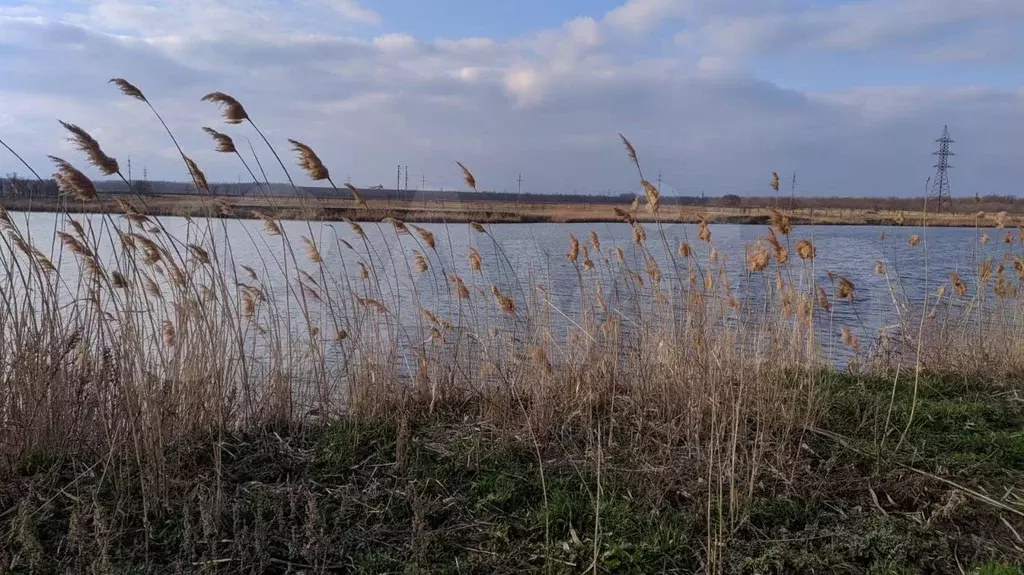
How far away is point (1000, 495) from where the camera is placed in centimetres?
360

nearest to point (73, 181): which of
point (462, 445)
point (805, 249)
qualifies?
point (462, 445)

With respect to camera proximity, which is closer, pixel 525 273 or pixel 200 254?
pixel 200 254

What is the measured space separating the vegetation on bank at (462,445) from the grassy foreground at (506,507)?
1 cm

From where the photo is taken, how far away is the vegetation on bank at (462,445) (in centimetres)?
305

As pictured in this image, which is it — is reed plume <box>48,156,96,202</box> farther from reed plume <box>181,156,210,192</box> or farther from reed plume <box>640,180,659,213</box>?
reed plume <box>640,180,659,213</box>

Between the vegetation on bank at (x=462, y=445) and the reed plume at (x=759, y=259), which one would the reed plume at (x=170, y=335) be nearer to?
the vegetation on bank at (x=462, y=445)

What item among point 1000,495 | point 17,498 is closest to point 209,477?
point 17,498

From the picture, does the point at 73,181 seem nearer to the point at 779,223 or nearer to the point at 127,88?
the point at 127,88

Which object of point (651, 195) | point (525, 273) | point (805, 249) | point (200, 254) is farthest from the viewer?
point (525, 273)

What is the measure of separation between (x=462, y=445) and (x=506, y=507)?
765 millimetres

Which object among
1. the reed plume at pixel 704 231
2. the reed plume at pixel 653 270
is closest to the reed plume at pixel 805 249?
the reed plume at pixel 704 231

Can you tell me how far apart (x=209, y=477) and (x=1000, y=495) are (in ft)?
13.2

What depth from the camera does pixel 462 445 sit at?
13.7ft

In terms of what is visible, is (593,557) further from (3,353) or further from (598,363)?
(3,353)
